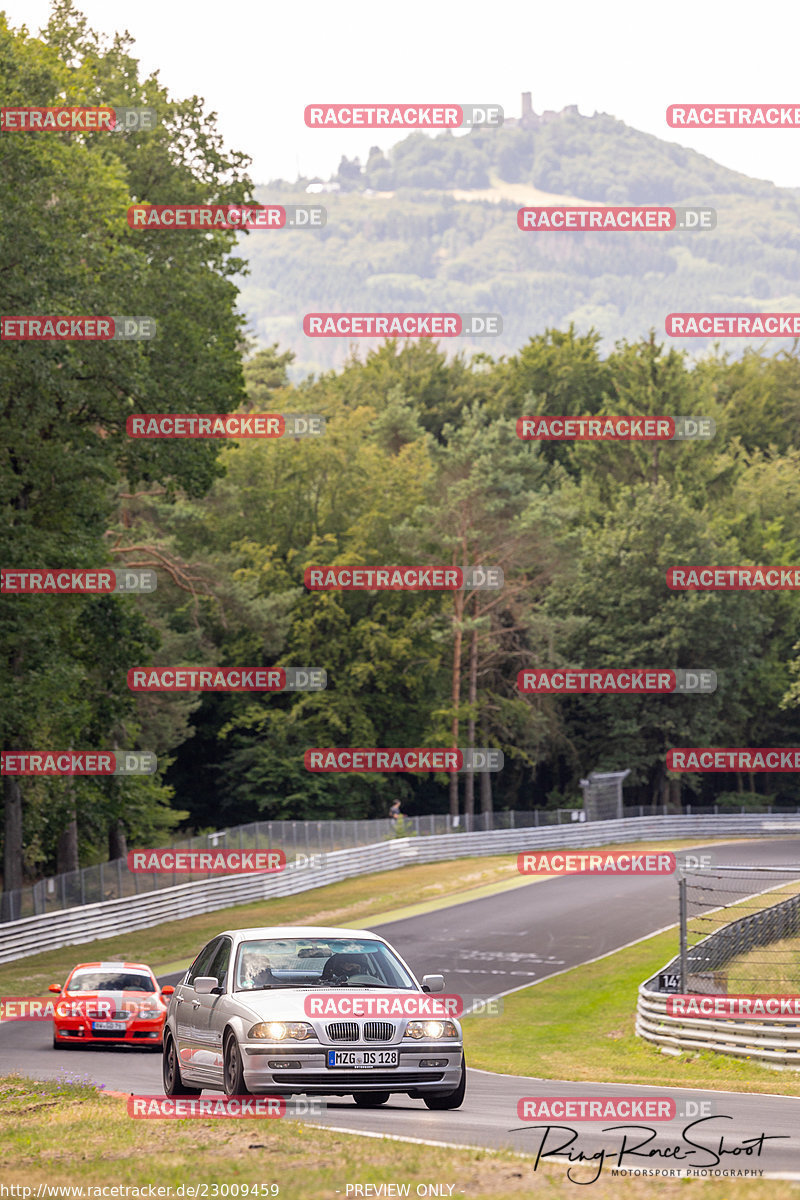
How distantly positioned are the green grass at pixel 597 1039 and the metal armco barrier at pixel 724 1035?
0.14 metres

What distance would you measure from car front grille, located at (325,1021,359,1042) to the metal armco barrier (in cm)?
806

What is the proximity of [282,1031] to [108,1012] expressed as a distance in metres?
10.1

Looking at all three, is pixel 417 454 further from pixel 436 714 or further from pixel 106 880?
pixel 106 880

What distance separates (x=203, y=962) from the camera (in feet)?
39.9

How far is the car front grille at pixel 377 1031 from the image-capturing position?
10297 millimetres

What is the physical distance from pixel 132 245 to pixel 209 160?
Result: 3312 millimetres

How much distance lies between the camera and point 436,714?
65.2 m

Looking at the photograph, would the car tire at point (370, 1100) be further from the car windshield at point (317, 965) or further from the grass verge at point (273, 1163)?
the grass verge at point (273, 1163)

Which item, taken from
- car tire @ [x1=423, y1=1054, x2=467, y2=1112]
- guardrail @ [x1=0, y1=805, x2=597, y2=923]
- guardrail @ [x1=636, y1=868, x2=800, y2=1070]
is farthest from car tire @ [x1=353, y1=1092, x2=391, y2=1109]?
guardrail @ [x1=0, y1=805, x2=597, y2=923]

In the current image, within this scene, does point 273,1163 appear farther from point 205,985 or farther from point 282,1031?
point 205,985

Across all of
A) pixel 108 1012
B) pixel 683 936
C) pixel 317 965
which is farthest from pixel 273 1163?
pixel 108 1012

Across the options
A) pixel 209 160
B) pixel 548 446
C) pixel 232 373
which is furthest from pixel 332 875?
pixel 548 446

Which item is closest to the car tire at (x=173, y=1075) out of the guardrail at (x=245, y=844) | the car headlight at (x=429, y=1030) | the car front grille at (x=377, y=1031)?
the car front grille at (x=377, y=1031)

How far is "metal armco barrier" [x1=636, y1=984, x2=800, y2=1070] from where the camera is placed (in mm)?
16766
